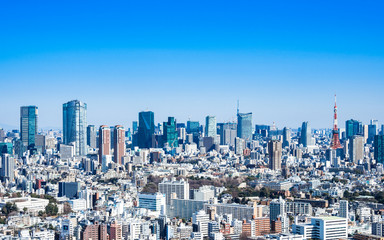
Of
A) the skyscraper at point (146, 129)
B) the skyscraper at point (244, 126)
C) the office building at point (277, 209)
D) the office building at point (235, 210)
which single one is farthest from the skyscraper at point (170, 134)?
the office building at point (277, 209)

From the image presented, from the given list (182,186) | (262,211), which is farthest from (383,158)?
(262,211)

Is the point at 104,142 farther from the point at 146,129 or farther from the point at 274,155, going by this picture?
the point at 274,155

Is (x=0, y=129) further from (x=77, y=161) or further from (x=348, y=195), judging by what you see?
(x=348, y=195)

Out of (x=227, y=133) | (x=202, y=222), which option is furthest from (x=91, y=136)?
(x=202, y=222)

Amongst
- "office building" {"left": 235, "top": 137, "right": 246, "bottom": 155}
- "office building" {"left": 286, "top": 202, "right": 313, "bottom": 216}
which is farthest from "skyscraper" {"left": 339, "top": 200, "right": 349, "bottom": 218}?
"office building" {"left": 235, "top": 137, "right": 246, "bottom": 155}

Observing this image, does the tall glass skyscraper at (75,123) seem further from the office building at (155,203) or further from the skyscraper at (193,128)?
the office building at (155,203)
